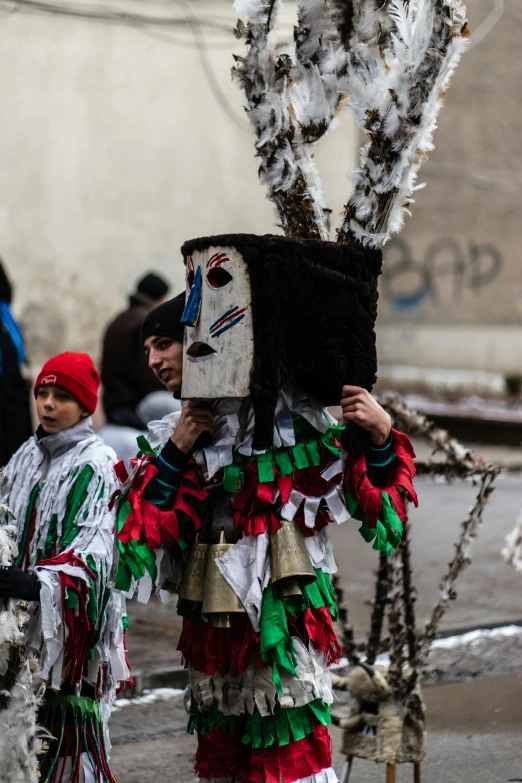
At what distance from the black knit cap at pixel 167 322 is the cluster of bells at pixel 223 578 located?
0.60 metres

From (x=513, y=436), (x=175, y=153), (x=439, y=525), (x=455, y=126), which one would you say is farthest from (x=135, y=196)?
(x=455, y=126)

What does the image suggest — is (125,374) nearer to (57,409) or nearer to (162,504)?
(57,409)

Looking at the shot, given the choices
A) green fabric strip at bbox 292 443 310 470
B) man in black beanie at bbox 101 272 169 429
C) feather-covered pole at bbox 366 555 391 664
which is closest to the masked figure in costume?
green fabric strip at bbox 292 443 310 470

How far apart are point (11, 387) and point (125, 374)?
28.7 inches

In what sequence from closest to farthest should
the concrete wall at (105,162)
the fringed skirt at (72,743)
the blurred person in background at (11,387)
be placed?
the fringed skirt at (72,743) → the blurred person in background at (11,387) → the concrete wall at (105,162)

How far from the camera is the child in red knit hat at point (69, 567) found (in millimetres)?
3312

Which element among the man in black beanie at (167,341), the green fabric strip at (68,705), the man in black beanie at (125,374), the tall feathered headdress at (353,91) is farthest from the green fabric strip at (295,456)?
the man in black beanie at (125,374)

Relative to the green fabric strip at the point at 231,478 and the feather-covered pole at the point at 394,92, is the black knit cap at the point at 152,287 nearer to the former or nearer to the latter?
the feather-covered pole at the point at 394,92

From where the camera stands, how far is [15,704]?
3.14 metres

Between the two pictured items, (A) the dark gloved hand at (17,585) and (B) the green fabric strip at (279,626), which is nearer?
(B) the green fabric strip at (279,626)

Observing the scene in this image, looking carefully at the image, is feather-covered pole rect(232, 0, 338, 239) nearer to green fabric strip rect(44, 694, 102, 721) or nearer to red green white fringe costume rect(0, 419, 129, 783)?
red green white fringe costume rect(0, 419, 129, 783)

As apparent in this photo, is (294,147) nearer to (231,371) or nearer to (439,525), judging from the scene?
(231,371)

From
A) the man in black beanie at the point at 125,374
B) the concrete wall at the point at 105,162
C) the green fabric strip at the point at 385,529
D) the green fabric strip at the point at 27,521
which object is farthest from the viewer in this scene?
the concrete wall at the point at 105,162

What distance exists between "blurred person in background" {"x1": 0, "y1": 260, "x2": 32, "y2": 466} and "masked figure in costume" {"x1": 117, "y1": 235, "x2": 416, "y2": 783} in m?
4.08
